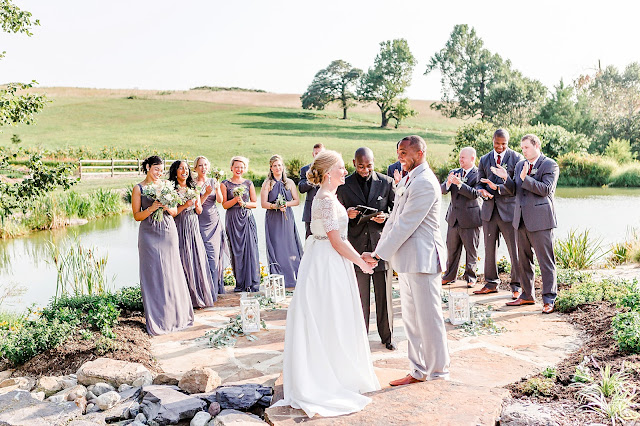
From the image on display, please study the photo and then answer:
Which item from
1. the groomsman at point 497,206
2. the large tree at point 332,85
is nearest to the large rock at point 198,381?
the groomsman at point 497,206

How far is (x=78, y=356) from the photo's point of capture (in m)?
5.59

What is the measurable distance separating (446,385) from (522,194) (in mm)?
3693

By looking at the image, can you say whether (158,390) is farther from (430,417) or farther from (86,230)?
(86,230)

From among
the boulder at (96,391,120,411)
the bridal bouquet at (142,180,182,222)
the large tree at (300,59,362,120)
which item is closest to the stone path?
the boulder at (96,391,120,411)

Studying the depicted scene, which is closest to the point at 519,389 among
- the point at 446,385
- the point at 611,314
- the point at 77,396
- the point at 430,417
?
the point at 446,385

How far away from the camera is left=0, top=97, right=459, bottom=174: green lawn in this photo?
42.1 meters

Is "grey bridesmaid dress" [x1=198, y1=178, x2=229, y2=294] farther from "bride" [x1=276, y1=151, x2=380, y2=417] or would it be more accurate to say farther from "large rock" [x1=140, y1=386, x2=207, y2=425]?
"bride" [x1=276, y1=151, x2=380, y2=417]

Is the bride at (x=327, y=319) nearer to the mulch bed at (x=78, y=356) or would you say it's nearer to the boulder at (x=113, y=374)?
the boulder at (x=113, y=374)

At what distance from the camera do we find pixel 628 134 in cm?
3688

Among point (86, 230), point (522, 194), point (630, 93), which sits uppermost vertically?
point (630, 93)

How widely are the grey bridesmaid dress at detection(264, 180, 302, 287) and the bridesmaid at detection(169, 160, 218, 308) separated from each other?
141cm

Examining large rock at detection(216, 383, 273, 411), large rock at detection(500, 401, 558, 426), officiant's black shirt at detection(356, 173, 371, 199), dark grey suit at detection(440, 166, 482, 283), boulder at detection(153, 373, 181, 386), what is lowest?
boulder at detection(153, 373, 181, 386)

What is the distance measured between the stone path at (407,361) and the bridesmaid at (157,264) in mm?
255

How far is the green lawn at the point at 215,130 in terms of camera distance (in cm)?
4209
